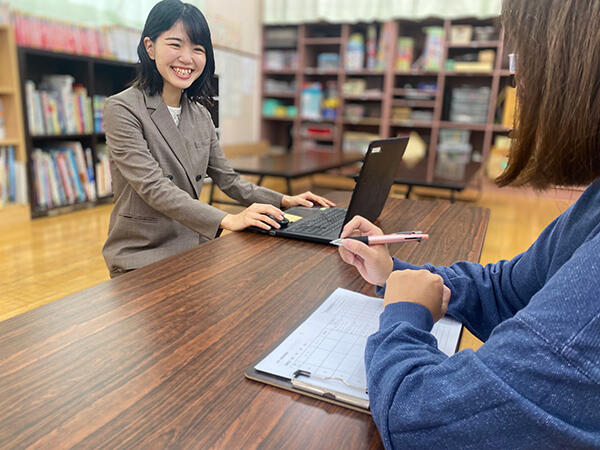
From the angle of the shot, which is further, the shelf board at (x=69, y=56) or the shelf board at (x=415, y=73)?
the shelf board at (x=415, y=73)

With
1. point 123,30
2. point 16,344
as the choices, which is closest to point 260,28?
point 123,30

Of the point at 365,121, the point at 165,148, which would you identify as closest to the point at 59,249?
the point at 165,148

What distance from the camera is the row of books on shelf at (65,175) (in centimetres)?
325

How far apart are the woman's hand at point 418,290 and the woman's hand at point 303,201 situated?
2.93 feet

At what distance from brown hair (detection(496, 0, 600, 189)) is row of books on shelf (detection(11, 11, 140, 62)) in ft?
9.77

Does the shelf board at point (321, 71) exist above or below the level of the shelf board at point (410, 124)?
above

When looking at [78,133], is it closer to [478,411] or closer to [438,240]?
[438,240]

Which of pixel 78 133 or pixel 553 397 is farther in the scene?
pixel 78 133

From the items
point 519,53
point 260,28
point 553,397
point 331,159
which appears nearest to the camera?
point 553,397

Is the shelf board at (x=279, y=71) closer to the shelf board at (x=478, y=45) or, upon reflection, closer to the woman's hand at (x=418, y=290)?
the shelf board at (x=478, y=45)

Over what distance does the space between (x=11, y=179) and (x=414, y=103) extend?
3859 millimetres

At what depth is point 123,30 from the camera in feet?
11.3

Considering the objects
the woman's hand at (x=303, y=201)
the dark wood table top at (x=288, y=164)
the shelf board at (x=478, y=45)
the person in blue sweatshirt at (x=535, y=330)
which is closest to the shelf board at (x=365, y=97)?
the shelf board at (x=478, y=45)

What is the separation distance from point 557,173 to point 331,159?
3.19 m
